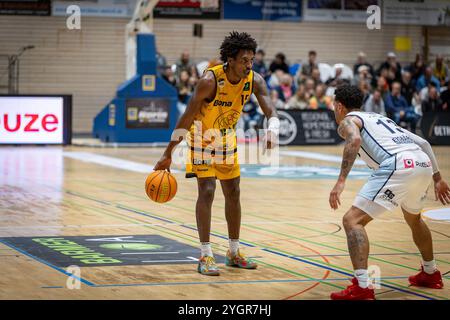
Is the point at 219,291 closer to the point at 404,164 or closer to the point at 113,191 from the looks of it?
the point at 404,164

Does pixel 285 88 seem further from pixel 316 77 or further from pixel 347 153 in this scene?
pixel 347 153

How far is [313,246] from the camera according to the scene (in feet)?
32.6

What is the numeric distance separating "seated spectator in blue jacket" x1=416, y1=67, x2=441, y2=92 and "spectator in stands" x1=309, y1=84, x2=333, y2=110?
3.96m

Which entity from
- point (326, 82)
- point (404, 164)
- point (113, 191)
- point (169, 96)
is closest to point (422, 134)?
point (326, 82)

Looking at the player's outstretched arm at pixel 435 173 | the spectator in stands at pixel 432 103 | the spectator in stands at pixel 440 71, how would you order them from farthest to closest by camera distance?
the spectator in stands at pixel 440 71 → the spectator in stands at pixel 432 103 → the player's outstretched arm at pixel 435 173

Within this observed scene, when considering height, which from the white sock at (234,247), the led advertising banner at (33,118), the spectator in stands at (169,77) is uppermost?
the spectator in stands at (169,77)

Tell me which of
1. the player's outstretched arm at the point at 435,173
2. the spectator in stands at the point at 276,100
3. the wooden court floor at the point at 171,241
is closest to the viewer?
the wooden court floor at the point at 171,241

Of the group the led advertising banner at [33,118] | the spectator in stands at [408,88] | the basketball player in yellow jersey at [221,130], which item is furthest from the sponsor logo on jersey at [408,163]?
the spectator in stands at [408,88]

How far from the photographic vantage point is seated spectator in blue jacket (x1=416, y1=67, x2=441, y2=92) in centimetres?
2900

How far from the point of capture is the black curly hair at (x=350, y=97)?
7.68 m

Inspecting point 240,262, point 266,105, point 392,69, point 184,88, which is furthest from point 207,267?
point 392,69

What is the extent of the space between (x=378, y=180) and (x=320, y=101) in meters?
19.1

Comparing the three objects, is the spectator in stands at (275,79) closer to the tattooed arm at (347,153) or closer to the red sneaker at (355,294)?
the tattooed arm at (347,153)

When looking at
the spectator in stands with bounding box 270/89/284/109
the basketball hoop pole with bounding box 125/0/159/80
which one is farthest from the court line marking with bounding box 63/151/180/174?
the spectator in stands with bounding box 270/89/284/109
